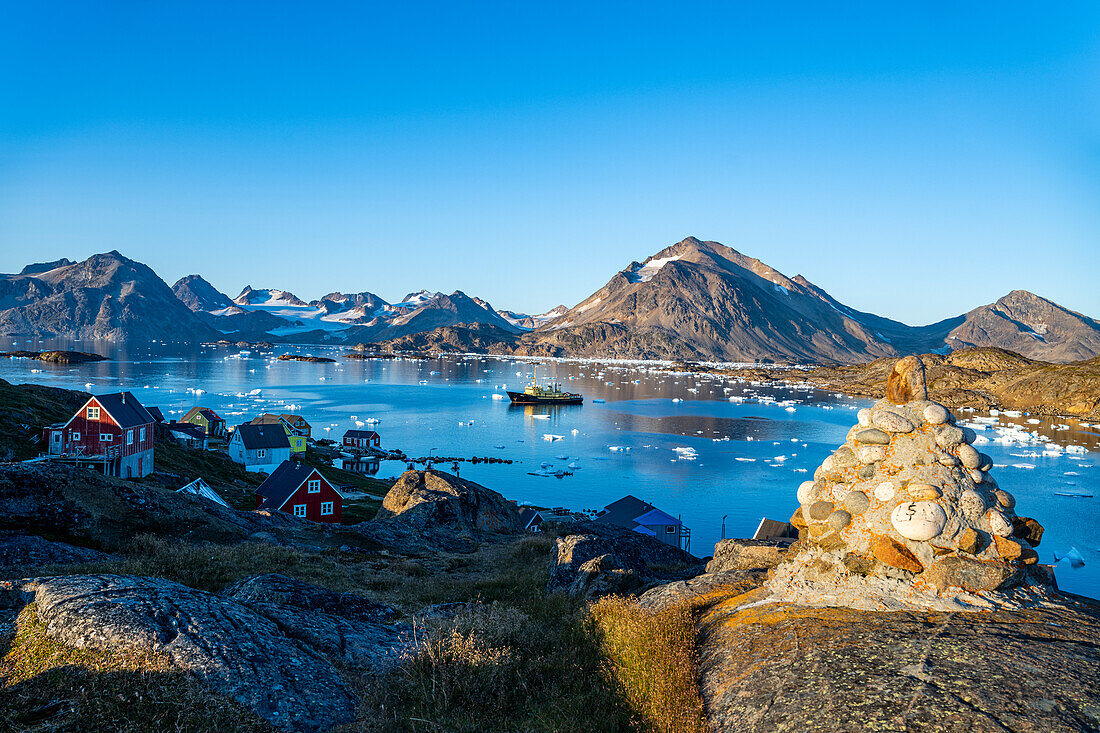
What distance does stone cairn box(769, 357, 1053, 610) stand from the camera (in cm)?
688

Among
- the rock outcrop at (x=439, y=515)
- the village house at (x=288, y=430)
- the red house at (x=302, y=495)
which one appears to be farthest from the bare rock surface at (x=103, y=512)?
the village house at (x=288, y=430)

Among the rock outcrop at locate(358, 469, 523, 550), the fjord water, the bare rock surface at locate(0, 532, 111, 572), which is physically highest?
the bare rock surface at locate(0, 532, 111, 572)

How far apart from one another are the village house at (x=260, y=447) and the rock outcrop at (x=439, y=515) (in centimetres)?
3699

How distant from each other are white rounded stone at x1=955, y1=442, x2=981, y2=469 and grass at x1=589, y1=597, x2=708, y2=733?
4.13m

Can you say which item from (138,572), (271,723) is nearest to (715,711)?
(271,723)

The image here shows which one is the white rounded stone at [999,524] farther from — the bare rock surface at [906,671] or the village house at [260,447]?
the village house at [260,447]

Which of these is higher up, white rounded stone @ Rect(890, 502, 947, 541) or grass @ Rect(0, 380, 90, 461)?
white rounded stone @ Rect(890, 502, 947, 541)

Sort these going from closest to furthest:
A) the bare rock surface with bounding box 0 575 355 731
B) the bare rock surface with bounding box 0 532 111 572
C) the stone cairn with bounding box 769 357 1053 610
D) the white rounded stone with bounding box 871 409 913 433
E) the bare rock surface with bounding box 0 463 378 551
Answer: the bare rock surface with bounding box 0 575 355 731
the stone cairn with bounding box 769 357 1053 610
the white rounded stone with bounding box 871 409 913 433
the bare rock surface with bounding box 0 532 111 572
the bare rock surface with bounding box 0 463 378 551

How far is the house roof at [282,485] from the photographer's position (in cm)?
4184

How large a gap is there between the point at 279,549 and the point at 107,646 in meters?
12.9

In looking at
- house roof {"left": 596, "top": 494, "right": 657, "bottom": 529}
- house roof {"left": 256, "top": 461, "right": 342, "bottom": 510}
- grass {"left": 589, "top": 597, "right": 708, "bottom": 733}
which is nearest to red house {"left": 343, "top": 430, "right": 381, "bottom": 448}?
house roof {"left": 256, "top": 461, "right": 342, "bottom": 510}

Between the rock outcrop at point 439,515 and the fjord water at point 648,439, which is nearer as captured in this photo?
the rock outcrop at point 439,515

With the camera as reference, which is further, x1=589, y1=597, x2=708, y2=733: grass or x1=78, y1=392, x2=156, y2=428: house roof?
x1=78, y1=392, x2=156, y2=428: house roof

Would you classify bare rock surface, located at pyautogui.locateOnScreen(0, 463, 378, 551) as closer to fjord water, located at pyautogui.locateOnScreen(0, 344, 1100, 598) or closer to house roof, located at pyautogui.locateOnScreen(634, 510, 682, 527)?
house roof, located at pyautogui.locateOnScreen(634, 510, 682, 527)
